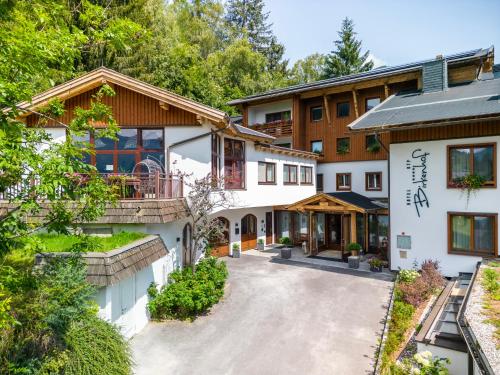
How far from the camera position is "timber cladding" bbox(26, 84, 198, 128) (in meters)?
13.8

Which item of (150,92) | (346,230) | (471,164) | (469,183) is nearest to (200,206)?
(150,92)

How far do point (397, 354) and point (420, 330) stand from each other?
0.97 metres

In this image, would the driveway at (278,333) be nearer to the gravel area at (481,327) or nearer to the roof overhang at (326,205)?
the gravel area at (481,327)

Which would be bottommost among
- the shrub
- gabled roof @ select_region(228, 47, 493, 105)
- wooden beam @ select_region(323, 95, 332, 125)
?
the shrub

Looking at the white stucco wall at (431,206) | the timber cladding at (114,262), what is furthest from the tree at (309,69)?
the timber cladding at (114,262)

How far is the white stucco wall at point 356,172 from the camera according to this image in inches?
868

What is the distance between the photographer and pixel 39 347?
21.1 ft

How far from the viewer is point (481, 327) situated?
6.44m

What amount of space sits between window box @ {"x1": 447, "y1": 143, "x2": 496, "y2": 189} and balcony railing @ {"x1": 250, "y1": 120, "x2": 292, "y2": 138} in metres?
13.3

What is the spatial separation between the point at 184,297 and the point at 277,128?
718 inches

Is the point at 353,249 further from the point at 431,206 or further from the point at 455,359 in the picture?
the point at 455,359

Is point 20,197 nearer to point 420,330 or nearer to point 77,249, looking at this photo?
point 77,249

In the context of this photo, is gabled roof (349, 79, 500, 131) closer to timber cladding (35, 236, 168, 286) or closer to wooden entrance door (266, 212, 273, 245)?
wooden entrance door (266, 212, 273, 245)

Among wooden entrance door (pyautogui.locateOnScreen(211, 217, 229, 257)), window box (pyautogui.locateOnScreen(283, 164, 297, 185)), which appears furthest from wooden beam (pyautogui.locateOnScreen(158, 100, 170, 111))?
window box (pyautogui.locateOnScreen(283, 164, 297, 185))
